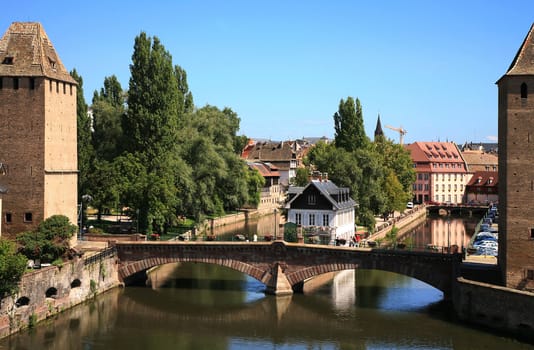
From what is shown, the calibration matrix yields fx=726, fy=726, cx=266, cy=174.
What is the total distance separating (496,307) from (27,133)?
30.3 m

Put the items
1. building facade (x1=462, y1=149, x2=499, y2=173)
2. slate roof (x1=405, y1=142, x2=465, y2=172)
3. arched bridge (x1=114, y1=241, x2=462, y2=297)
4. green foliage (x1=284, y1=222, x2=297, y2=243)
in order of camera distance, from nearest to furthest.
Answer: arched bridge (x1=114, y1=241, x2=462, y2=297) < green foliage (x1=284, y1=222, x2=297, y2=243) < slate roof (x1=405, y1=142, x2=465, y2=172) < building facade (x1=462, y1=149, x2=499, y2=173)

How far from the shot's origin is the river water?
124 ft

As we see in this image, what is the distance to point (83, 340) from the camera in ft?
126

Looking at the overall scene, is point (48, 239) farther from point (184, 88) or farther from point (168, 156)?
point (184, 88)

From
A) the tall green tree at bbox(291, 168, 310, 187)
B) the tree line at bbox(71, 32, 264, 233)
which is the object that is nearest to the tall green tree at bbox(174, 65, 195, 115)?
the tree line at bbox(71, 32, 264, 233)

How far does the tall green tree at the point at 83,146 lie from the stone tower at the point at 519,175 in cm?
3763

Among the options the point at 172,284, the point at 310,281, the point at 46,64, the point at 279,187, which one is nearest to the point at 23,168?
the point at 46,64

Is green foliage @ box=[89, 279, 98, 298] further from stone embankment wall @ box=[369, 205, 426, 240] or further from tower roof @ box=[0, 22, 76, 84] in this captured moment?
stone embankment wall @ box=[369, 205, 426, 240]

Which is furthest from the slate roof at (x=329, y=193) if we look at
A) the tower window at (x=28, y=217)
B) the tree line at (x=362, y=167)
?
the tower window at (x=28, y=217)

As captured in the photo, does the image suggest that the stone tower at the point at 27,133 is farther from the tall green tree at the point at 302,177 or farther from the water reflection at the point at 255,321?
the tall green tree at the point at 302,177

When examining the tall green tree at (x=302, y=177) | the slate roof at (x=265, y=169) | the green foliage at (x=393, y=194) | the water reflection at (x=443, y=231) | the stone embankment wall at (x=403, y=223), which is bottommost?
the water reflection at (x=443, y=231)

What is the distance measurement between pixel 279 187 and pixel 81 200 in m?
63.4

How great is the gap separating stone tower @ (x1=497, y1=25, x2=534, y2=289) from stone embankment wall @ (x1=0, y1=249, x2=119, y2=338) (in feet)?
83.0

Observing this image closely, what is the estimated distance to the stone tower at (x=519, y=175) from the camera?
39.0m
